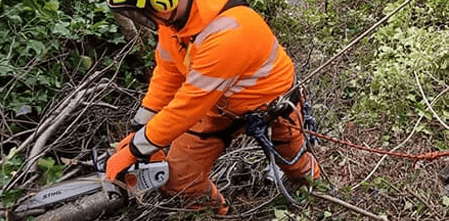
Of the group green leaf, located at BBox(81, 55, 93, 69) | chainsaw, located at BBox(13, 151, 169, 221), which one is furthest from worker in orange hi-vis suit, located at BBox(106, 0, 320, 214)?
green leaf, located at BBox(81, 55, 93, 69)

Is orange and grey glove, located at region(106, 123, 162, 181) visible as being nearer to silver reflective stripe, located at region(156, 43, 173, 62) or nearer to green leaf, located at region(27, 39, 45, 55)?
silver reflective stripe, located at region(156, 43, 173, 62)

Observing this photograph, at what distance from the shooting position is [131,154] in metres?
3.21

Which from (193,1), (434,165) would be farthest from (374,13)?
(193,1)

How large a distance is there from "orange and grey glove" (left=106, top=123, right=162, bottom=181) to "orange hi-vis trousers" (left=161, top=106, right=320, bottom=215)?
0.33 meters

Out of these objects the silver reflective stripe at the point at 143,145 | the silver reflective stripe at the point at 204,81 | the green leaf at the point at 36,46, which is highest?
the silver reflective stripe at the point at 204,81

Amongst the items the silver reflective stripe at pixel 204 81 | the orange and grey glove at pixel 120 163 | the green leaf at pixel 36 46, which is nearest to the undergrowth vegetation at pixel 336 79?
the green leaf at pixel 36 46

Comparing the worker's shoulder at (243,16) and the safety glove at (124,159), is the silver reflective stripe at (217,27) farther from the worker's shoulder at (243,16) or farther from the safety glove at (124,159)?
the safety glove at (124,159)

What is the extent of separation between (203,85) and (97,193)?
0.96m

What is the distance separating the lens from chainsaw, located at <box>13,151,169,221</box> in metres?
3.18

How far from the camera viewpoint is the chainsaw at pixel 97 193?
3.18 metres

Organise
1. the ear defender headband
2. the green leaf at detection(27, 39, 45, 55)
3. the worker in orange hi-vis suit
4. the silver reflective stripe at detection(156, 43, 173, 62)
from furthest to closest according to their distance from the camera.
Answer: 1. the green leaf at detection(27, 39, 45, 55)
2. the silver reflective stripe at detection(156, 43, 173, 62)
3. the worker in orange hi-vis suit
4. the ear defender headband

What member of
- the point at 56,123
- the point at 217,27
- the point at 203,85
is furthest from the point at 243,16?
the point at 56,123

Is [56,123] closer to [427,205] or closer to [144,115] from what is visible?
[144,115]

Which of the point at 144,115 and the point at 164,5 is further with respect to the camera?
the point at 144,115
